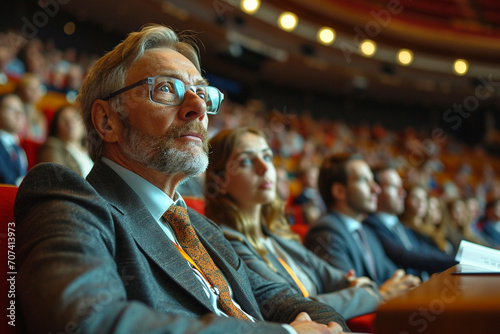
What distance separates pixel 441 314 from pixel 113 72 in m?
0.70

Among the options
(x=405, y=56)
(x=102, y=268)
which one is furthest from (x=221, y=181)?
(x=405, y=56)

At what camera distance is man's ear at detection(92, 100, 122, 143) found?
0.85m

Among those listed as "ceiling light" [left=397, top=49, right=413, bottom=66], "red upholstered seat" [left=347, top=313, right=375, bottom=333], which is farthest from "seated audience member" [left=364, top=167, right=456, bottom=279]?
"ceiling light" [left=397, top=49, right=413, bottom=66]

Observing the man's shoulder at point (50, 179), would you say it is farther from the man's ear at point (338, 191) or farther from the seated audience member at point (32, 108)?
the seated audience member at point (32, 108)

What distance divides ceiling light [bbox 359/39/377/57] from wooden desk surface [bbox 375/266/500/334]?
611 centimetres

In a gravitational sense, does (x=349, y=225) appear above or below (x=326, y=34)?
below

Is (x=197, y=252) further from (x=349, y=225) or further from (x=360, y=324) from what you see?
(x=349, y=225)

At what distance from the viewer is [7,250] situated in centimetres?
62

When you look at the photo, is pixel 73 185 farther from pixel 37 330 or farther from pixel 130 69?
pixel 130 69

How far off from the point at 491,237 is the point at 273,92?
5.25 metres

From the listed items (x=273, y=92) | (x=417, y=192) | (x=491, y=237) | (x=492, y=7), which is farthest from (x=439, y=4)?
(x=417, y=192)

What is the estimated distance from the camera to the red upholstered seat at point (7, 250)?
0.58 m

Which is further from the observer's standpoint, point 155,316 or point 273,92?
point 273,92

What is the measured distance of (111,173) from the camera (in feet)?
2.54
